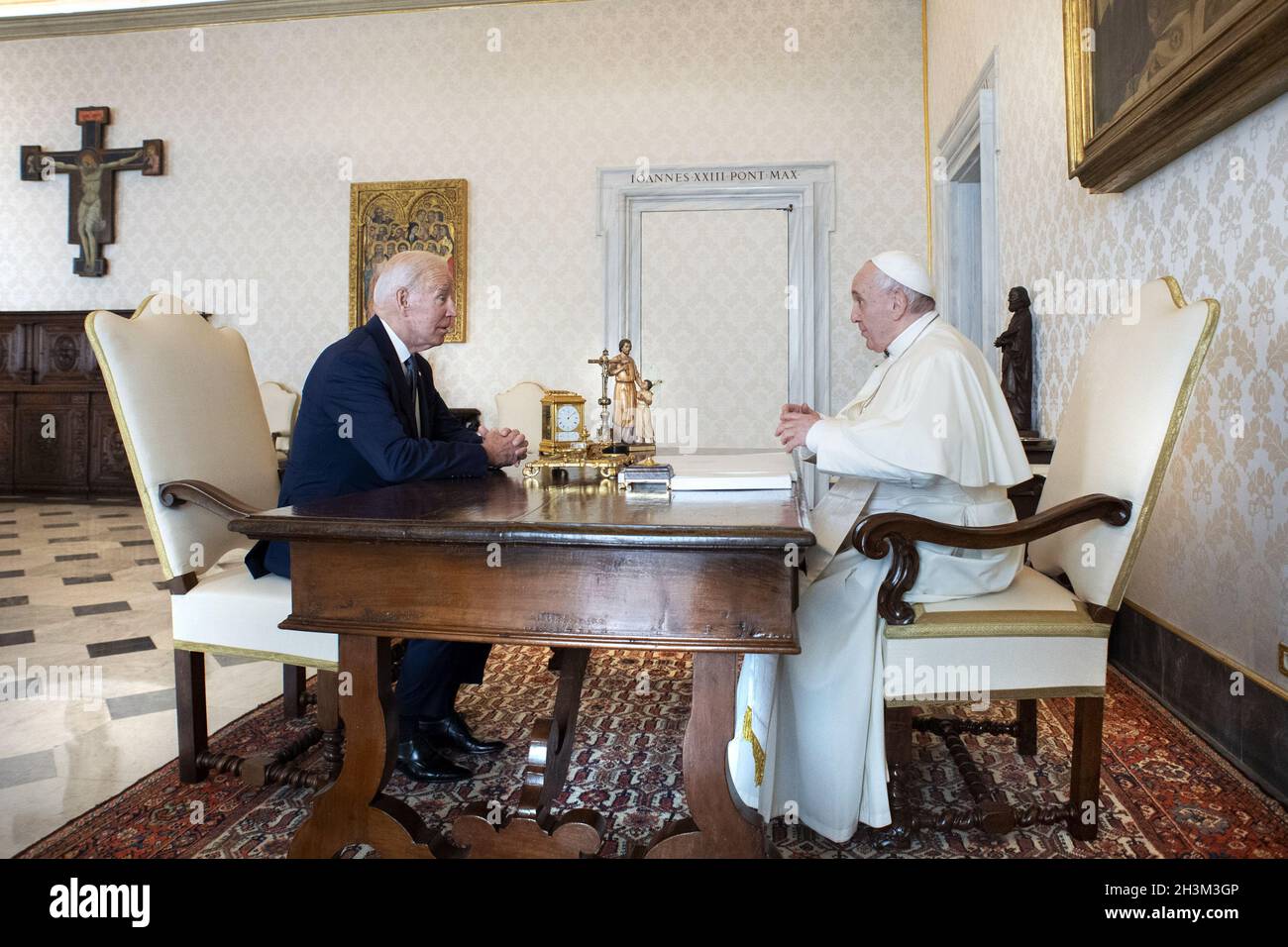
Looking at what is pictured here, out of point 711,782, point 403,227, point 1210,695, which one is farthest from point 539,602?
point 403,227

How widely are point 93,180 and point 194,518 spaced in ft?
26.1

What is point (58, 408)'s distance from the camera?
28.4 ft

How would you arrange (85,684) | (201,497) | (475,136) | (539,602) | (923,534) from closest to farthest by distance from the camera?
(539,602)
(923,534)
(201,497)
(85,684)
(475,136)

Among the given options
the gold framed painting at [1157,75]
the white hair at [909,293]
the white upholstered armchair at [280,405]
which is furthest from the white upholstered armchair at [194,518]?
the white upholstered armchair at [280,405]

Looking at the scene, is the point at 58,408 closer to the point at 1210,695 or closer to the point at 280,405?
the point at 280,405

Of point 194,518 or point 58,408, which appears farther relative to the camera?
point 58,408

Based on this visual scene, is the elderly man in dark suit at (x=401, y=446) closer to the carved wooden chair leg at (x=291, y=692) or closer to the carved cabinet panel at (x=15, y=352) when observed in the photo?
the carved wooden chair leg at (x=291, y=692)

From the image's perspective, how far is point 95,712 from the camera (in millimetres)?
3074

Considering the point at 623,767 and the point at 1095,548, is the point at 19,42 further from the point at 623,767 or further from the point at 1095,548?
the point at 1095,548

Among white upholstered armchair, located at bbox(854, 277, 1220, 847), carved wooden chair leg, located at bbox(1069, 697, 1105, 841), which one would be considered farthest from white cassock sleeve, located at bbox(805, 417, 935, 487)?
carved wooden chair leg, located at bbox(1069, 697, 1105, 841)

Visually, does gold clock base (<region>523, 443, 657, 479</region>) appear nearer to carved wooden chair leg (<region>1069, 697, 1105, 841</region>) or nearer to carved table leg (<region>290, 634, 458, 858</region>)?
carved table leg (<region>290, 634, 458, 858</region>)

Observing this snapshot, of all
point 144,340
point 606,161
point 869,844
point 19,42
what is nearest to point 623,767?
point 869,844

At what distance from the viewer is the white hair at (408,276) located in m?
2.72
